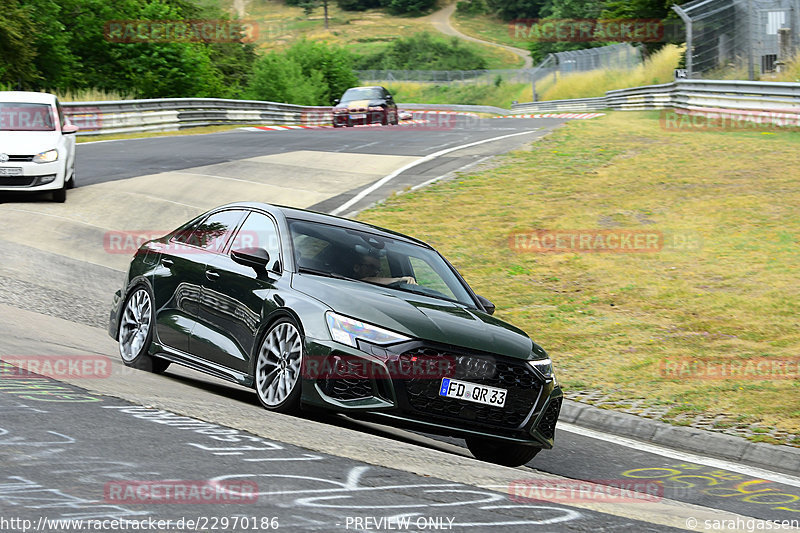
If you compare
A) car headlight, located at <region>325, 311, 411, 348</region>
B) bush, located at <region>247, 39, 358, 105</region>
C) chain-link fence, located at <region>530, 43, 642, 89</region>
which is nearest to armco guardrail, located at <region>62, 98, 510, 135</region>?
bush, located at <region>247, 39, 358, 105</region>

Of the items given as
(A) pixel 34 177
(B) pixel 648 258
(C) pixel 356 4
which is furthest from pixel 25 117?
(C) pixel 356 4

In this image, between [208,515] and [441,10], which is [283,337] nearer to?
[208,515]

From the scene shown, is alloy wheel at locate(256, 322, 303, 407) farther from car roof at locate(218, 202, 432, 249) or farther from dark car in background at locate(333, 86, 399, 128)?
dark car in background at locate(333, 86, 399, 128)

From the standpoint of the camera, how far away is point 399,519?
468cm

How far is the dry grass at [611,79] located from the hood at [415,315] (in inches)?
1579

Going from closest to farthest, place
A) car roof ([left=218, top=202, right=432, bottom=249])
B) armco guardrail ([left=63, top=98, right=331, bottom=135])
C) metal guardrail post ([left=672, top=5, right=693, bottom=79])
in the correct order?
1. car roof ([left=218, top=202, right=432, bottom=249])
2. metal guardrail post ([left=672, top=5, right=693, bottom=79])
3. armco guardrail ([left=63, top=98, right=331, bottom=135])

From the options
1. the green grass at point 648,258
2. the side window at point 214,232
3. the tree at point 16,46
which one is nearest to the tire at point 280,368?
the side window at point 214,232

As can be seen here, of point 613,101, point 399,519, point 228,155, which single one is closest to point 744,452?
point 399,519

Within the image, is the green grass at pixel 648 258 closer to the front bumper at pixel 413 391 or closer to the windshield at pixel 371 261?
the windshield at pixel 371 261

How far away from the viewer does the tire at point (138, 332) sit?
9.13 metres

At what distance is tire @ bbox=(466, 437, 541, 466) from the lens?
7.45 meters

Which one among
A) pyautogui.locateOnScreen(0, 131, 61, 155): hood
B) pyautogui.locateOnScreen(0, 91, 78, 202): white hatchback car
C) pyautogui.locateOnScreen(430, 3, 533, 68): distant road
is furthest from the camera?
pyautogui.locateOnScreen(430, 3, 533, 68): distant road

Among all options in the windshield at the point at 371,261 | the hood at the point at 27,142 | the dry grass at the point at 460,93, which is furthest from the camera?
the dry grass at the point at 460,93

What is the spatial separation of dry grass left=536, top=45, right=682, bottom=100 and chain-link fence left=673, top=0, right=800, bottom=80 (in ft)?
41.7
